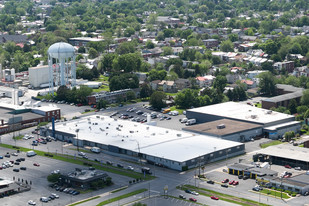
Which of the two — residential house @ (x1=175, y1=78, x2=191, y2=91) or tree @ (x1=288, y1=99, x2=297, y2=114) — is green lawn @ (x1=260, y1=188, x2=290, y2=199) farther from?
residential house @ (x1=175, y1=78, x2=191, y2=91)

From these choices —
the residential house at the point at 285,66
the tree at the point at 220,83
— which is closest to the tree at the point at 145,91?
the tree at the point at 220,83

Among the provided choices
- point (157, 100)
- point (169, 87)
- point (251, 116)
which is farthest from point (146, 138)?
point (169, 87)

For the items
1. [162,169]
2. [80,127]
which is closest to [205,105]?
[80,127]

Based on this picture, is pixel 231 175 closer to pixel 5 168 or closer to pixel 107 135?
pixel 107 135

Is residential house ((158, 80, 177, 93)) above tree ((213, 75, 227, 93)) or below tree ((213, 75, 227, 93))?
below

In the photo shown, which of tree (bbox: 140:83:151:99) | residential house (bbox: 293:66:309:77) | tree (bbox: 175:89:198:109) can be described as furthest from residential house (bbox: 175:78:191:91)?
residential house (bbox: 293:66:309:77)

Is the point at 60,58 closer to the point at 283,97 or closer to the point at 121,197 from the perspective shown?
the point at 283,97

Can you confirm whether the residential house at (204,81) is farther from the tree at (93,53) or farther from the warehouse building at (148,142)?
the tree at (93,53)
